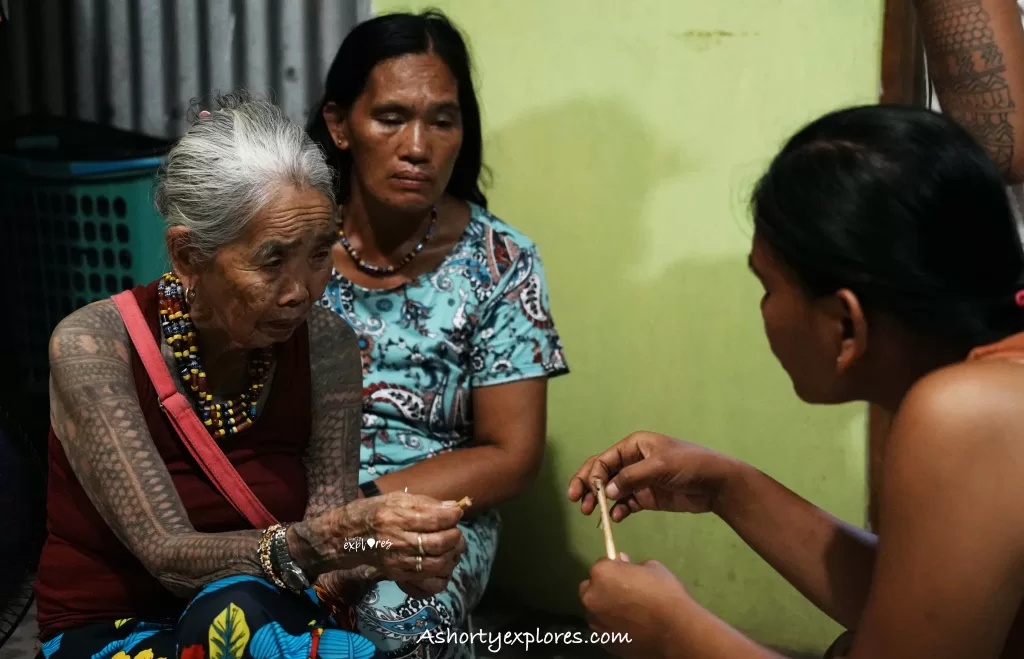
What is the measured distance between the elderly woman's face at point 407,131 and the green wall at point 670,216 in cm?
48

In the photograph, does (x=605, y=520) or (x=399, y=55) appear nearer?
(x=605, y=520)

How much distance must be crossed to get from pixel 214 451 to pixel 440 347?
65 cm

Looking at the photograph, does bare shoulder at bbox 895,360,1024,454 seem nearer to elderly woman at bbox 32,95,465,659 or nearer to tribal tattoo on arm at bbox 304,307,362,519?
elderly woman at bbox 32,95,465,659

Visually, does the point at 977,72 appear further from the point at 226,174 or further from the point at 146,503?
the point at 146,503

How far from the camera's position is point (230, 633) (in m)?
1.42

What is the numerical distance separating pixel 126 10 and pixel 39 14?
295mm

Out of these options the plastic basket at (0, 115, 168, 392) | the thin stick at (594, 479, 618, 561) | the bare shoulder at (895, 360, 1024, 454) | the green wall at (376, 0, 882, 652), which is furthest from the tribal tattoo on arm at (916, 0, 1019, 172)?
the plastic basket at (0, 115, 168, 392)

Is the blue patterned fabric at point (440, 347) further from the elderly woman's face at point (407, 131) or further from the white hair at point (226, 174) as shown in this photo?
the white hair at point (226, 174)

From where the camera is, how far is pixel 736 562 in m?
2.54

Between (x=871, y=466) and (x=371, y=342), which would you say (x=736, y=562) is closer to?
(x=871, y=466)

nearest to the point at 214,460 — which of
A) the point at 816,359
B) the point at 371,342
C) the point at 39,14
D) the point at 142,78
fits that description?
the point at 371,342

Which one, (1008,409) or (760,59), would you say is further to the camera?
(760,59)

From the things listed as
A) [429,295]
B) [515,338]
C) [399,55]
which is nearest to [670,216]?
[515,338]

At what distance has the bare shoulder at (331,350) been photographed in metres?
1.78
